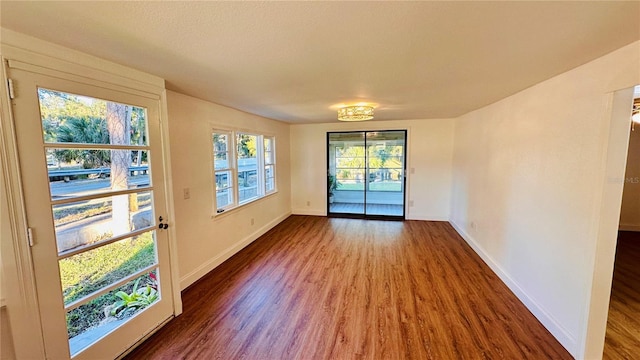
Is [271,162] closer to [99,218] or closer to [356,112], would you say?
[356,112]

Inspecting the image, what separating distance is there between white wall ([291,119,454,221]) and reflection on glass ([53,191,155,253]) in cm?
419

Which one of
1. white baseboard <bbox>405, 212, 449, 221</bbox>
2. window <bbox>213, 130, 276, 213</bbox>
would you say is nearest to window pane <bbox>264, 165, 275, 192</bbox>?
window <bbox>213, 130, 276, 213</bbox>

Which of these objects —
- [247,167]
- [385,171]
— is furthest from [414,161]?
[247,167]

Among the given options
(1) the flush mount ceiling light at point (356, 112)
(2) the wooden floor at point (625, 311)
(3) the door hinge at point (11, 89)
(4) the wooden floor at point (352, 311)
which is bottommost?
(4) the wooden floor at point (352, 311)

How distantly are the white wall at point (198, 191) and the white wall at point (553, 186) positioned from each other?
3.59 meters

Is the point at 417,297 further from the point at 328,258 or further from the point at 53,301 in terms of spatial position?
the point at 53,301

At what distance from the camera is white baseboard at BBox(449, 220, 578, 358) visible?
1.95 metres

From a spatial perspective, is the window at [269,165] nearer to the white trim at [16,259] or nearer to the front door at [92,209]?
the front door at [92,209]

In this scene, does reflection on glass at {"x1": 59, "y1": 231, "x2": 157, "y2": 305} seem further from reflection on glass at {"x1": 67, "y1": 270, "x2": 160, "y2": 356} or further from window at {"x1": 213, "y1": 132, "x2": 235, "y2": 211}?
window at {"x1": 213, "y1": 132, "x2": 235, "y2": 211}

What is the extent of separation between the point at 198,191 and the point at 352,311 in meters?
2.23

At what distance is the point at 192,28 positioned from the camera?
131 cm

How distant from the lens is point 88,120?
174 centimetres

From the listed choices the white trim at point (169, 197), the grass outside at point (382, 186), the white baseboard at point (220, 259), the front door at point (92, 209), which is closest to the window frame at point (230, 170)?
the white baseboard at point (220, 259)

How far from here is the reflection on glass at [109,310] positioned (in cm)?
171
